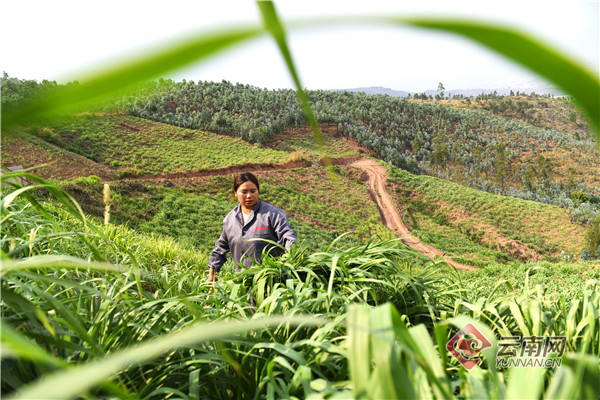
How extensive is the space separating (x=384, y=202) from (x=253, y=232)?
42.5 ft

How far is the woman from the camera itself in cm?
198

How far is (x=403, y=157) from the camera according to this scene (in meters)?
18.1

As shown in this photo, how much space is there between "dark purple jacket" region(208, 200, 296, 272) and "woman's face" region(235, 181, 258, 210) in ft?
0.12

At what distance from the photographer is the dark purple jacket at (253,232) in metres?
1.98

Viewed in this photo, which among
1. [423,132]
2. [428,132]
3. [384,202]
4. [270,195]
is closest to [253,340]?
[270,195]

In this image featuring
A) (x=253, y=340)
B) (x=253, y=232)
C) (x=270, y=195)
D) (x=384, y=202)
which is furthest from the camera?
(x=384, y=202)

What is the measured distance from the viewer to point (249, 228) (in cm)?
204

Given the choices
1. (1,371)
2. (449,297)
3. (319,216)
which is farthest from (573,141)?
(1,371)

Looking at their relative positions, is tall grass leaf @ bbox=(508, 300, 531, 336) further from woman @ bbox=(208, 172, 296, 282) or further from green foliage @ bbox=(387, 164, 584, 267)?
green foliage @ bbox=(387, 164, 584, 267)

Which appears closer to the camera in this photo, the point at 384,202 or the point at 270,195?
the point at 270,195

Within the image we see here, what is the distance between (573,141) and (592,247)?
10.3 metres

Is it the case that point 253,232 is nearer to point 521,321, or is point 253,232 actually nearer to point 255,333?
point 255,333

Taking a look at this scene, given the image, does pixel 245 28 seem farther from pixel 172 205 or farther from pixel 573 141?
pixel 573 141

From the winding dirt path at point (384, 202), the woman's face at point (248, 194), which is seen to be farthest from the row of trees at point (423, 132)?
the woman's face at point (248, 194)
